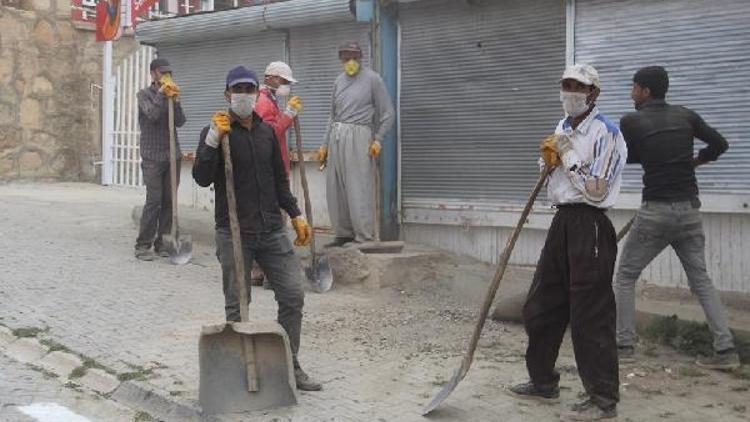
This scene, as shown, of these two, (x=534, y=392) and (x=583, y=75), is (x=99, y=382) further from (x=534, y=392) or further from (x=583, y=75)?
(x=583, y=75)

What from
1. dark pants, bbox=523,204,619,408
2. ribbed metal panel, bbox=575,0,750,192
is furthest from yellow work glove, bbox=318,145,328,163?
dark pants, bbox=523,204,619,408

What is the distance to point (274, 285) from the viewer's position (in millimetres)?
5270

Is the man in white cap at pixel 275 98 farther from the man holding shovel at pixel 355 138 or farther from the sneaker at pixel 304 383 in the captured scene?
the sneaker at pixel 304 383

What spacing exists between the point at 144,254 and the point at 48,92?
25.3 feet

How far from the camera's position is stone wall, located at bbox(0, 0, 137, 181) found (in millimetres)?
15195

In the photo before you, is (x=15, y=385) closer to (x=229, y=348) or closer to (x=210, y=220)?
(x=229, y=348)

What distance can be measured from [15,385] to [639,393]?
3827 millimetres

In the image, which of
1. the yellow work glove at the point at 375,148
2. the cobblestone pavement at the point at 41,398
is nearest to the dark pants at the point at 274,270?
the cobblestone pavement at the point at 41,398

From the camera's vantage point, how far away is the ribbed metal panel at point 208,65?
33.9 ft

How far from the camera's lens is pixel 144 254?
30.2 ft

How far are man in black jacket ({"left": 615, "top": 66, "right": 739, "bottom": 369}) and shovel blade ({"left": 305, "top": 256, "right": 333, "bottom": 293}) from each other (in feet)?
10.3

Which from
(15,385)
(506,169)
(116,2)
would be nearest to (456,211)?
(506,169)

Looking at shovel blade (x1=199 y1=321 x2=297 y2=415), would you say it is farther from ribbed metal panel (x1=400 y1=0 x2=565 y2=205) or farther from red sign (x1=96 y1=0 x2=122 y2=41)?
red sign (x1=96 y1=0 x2=122 y2=41)

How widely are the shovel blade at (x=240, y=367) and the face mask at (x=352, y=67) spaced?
407 centimetres
